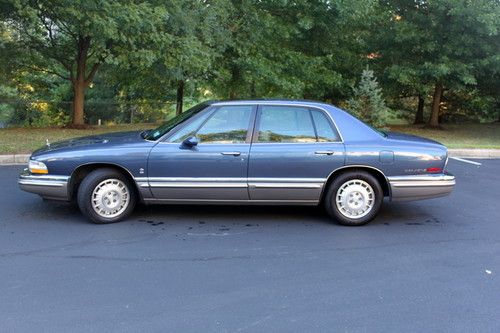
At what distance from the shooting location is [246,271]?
4.23 m

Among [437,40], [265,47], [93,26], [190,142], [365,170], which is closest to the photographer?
[190,142]

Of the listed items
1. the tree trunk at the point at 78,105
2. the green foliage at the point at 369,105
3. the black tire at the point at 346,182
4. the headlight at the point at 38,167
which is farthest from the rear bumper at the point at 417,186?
the tree trunk at the point at 78,105

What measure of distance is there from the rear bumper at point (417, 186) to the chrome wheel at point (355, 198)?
29 centimetres

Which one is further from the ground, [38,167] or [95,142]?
[95,142]

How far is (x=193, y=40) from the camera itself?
13.4 m

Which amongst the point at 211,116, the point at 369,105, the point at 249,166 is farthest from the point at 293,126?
the point at 369,105

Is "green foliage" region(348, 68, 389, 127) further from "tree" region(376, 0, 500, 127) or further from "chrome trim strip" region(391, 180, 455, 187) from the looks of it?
"chrome trim strip" region(391, 180, 455, 187)

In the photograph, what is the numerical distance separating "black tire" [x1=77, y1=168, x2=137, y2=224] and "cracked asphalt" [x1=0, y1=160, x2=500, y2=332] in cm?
14

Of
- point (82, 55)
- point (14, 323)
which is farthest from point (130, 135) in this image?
point (82, 55)

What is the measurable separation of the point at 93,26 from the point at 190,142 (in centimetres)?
749

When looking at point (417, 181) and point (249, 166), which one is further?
point (417, 181)

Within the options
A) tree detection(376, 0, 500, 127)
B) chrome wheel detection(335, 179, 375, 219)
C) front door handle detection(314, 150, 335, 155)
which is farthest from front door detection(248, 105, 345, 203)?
tree detection(376, 0, 500, 127)

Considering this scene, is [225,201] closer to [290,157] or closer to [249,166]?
[249,166]

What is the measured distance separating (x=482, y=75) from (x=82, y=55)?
14.2 metres
